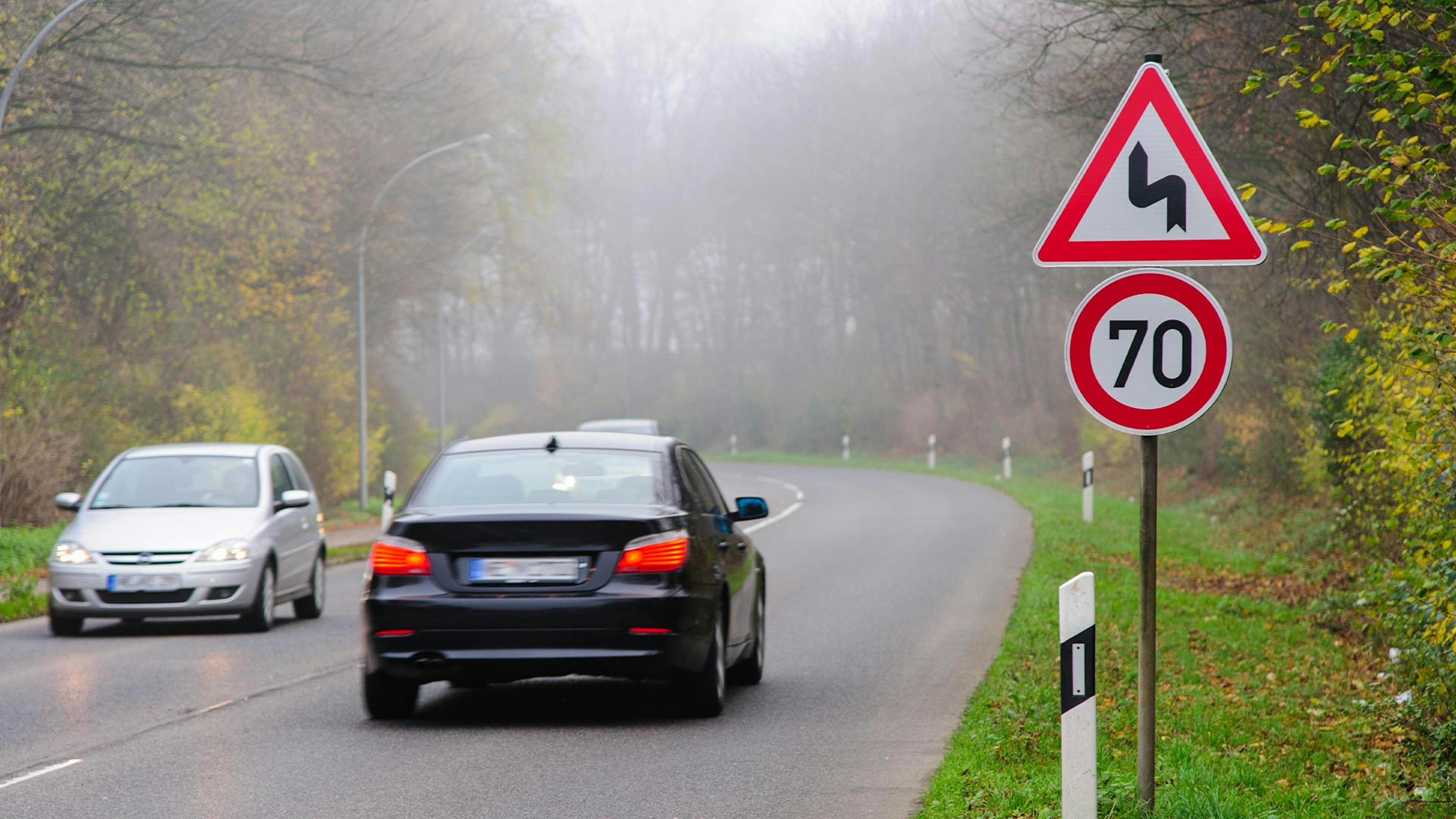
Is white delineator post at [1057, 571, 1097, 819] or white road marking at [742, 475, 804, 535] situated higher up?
white delineator post at [1057, 571, 1097, 819]

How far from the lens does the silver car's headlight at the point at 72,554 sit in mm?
13977

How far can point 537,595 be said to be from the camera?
881 cm

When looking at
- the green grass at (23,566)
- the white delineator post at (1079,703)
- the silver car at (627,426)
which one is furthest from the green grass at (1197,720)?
the silver car at (627,426)

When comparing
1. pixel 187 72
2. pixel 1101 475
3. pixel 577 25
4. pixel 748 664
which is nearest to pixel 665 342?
pixel 577 25

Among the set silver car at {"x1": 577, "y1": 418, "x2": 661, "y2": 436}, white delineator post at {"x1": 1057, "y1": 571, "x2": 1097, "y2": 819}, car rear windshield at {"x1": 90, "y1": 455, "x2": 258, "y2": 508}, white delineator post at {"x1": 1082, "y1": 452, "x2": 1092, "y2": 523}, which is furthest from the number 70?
silver car at {"x1": 577, "y1": 418, "x2": 661, "y2": 436}

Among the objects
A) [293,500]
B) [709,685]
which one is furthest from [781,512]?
[709,685]

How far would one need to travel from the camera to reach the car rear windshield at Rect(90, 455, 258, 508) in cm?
1506

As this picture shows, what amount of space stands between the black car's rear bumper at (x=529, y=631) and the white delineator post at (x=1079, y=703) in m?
3.28

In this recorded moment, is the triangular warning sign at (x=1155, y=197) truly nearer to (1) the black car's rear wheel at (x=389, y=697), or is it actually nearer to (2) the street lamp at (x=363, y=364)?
(1) the black car's rear wheel at (x=389, y=697)

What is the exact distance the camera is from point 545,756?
8227 mm

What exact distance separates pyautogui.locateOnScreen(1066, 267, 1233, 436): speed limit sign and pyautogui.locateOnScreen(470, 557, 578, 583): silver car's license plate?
3695mm

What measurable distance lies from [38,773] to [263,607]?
670cm

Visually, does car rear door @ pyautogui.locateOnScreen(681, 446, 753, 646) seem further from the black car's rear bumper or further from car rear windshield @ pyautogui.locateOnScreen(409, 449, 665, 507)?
the black car's rear bumper

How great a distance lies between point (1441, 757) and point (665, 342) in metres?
68.0
